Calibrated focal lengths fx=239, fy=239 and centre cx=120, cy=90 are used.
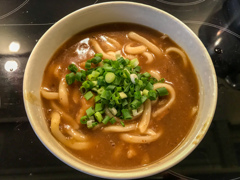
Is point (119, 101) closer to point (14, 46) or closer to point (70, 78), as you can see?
point (70, 78)

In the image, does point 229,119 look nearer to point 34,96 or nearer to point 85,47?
point 85,47

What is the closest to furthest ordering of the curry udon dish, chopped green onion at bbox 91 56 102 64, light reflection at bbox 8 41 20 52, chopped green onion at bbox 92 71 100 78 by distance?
the curry udon dish, chopped green onion at bbox 92 71 100 78, chopped green onion at bbox 91 56 102 64, light reflection at bbox 8 41 20 52

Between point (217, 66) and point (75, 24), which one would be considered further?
point (217, 66)

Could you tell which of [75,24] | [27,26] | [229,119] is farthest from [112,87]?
[27,26]

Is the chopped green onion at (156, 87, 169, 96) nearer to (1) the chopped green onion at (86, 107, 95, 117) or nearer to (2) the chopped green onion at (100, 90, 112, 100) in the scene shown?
(2) the chopped green onion at (100, 90, 112, 100)

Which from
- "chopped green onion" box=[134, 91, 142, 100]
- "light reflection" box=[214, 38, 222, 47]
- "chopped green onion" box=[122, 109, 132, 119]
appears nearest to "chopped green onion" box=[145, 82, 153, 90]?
"chopped green onion" box=[134, 91, 142, 100]

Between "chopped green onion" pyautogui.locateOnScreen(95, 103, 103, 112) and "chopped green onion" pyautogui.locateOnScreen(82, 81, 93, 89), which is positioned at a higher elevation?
"chopped green onion" pyautogui.locateOnScreen(82, 81, 93, 89)
